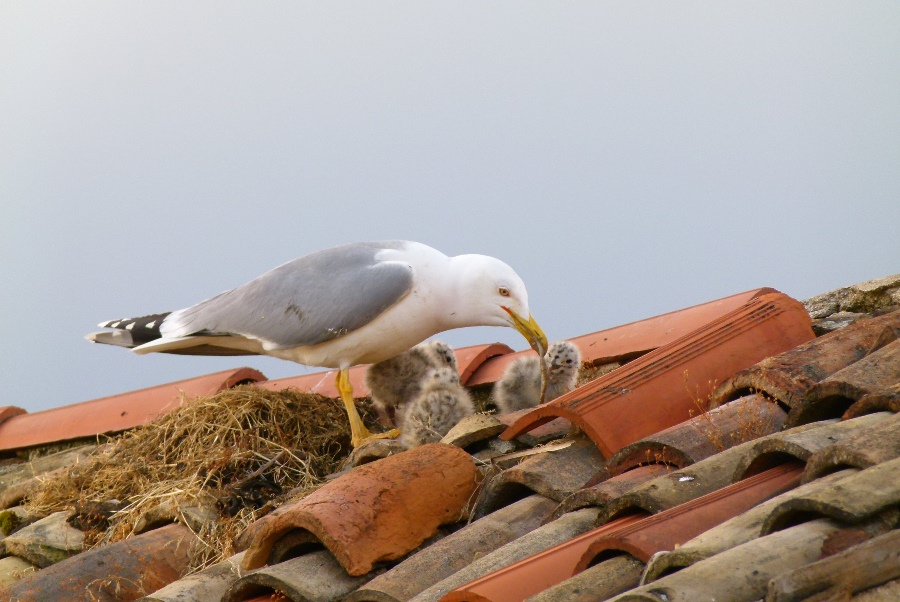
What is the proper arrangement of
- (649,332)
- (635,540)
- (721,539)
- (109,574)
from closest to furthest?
(721,539)
(635,540)
(109,574)
(649,332)

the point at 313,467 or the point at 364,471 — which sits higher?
the point at 364,471

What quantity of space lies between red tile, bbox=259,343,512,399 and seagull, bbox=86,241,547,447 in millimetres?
339

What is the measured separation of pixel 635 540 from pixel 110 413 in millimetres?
5193

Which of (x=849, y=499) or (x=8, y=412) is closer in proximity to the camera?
(x=849, y=499)

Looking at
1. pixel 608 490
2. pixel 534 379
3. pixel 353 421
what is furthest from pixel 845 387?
pixel 353 421

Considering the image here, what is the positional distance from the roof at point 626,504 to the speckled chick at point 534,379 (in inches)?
11.5

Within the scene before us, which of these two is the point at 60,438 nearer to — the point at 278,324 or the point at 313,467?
the point at 278,324

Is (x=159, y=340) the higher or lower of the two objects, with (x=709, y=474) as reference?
higher

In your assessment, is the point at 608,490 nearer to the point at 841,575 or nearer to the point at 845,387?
the point at 845,387

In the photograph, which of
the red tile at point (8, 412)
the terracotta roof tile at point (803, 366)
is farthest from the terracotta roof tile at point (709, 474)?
the red tile at point (8, 412)

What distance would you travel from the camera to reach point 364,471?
3.54m

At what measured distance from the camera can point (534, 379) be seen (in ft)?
17.5

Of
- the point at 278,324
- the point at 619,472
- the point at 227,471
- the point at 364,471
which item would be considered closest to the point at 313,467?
the point at 227,471

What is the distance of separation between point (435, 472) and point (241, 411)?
209 cm
